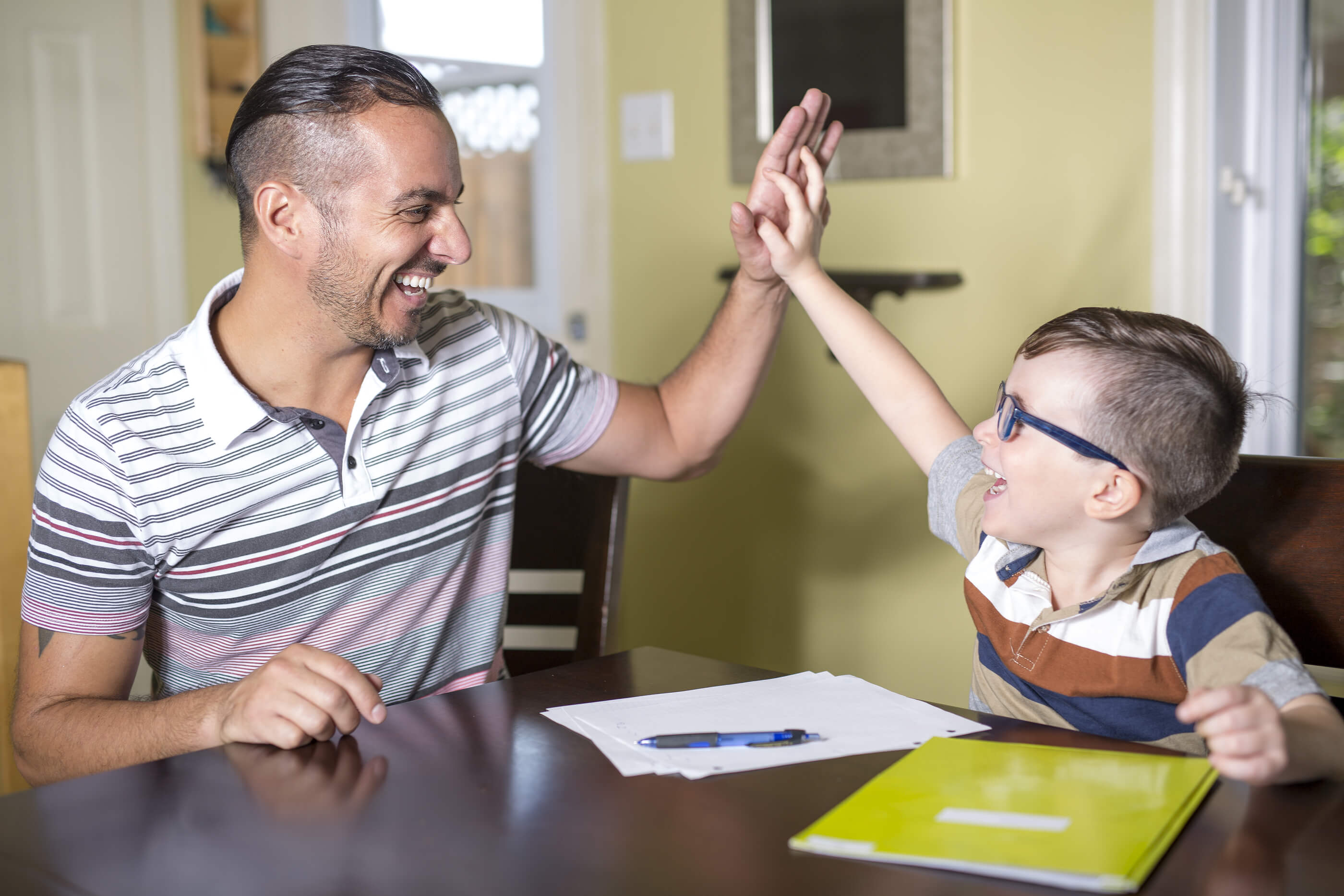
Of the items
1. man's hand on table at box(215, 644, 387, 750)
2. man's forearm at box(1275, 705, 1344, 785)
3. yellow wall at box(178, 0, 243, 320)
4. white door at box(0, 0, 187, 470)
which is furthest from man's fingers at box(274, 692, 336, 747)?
yellow wall at box(178, 0, 243, 320)

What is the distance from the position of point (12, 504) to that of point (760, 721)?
1244 millimetres

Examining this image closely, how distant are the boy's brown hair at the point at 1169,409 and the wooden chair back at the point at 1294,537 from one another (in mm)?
142

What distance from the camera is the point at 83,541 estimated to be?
3.92 ft

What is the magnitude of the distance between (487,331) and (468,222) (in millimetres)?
1628

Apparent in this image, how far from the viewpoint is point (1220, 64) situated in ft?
6.75

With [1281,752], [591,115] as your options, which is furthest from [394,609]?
[591,115]

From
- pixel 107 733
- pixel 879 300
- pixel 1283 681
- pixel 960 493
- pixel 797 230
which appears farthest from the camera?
pixel 879 300

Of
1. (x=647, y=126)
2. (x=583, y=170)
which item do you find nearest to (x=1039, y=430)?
(x=647, y=126)

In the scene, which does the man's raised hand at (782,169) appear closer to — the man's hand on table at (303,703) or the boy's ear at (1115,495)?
the boy's ear at (1115,495)

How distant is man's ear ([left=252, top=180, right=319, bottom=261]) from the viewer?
1.33m

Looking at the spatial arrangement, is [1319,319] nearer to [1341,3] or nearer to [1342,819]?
[1341,3]

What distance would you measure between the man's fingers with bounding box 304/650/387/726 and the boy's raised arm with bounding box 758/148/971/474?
2.00ft

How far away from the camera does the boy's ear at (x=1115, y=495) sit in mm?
1022

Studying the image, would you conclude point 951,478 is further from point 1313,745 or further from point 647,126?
point 647,126
